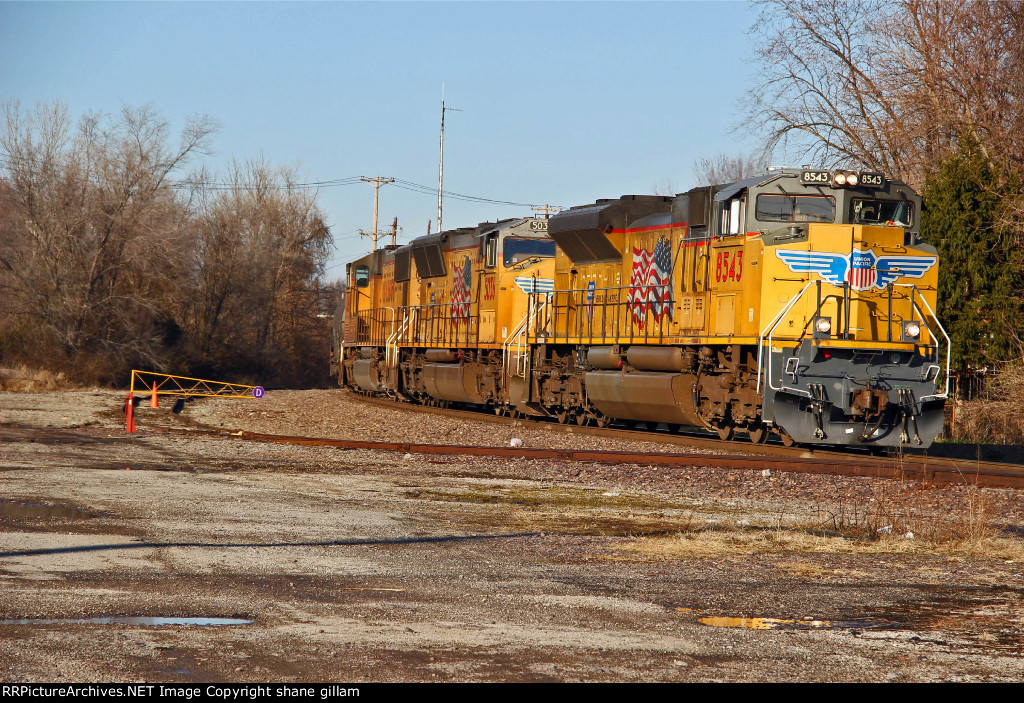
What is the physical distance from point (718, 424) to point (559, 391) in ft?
15.3

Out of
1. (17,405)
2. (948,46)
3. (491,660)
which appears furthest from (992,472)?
(17,405)

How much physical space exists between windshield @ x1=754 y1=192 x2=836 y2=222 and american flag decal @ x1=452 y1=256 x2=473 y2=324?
10.4 m

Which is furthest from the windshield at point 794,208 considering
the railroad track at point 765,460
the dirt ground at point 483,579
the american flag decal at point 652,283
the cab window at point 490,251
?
the cab window at point 490,251

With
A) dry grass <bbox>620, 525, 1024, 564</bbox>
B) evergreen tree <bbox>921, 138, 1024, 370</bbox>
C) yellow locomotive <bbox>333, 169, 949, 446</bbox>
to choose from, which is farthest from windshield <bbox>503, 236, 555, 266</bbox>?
dry grass <bbox>620, 525, 1024, 564</bbox>

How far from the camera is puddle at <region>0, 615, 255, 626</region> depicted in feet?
15.9

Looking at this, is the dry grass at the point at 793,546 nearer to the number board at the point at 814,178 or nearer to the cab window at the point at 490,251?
the number board at the point at 814,178

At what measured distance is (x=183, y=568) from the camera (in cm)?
624

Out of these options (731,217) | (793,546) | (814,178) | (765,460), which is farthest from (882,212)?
(793,546)

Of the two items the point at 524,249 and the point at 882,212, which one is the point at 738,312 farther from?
the point at 524,249

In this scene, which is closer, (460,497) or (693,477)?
(460,497)

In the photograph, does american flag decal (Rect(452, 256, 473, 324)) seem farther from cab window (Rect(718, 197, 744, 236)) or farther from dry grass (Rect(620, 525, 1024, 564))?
dry grass (Rect(620, 525, 1024, 564))

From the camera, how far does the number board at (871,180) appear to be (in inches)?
571

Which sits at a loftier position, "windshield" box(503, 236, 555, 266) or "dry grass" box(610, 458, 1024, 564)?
"windshield" box(503, 236, 555, 266)
